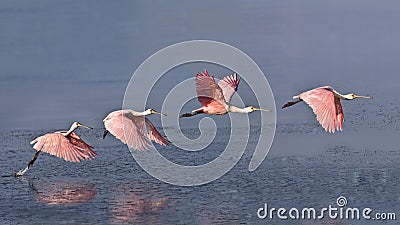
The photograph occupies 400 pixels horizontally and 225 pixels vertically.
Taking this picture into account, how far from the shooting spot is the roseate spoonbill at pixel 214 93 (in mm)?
8109

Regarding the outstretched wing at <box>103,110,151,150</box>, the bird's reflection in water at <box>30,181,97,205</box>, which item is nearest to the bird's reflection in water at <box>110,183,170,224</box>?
the bird's reflection in water at <box>30,181,97,205</box>

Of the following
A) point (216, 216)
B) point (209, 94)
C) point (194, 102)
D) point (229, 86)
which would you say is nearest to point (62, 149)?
point (209, 94)

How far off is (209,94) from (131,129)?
0.81 meters

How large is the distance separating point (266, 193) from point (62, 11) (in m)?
8.64

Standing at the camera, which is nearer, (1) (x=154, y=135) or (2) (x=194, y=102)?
(1) (x=154, y=135)

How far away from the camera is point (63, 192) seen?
25.5 ft

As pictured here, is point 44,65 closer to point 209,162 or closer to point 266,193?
point 209,162

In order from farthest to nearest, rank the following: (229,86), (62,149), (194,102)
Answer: (194,102) → (229,86) → (62,149)

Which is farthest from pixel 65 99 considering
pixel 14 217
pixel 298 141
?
pixel 14 217

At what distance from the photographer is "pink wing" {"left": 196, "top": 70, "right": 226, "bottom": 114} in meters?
8.06

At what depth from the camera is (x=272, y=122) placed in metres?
9.72

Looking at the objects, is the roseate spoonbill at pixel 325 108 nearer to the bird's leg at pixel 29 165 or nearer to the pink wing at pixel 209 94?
the pink wing at pixel 209 94

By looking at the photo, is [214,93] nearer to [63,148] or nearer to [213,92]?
[213,92]

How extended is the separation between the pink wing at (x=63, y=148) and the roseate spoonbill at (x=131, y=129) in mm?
526
